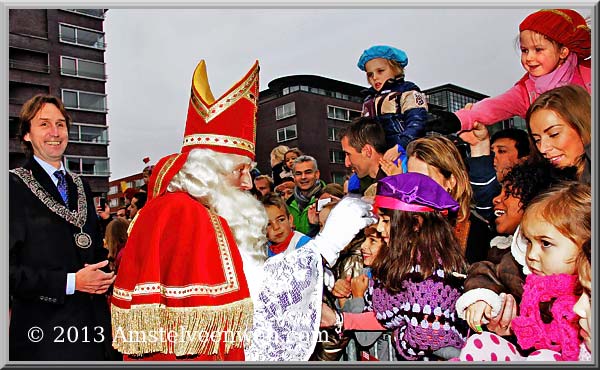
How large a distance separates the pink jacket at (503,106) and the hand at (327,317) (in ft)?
3.78

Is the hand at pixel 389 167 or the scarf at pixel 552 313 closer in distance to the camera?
the scarf at pixel 552 313

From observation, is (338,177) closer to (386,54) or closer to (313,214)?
(313,214)

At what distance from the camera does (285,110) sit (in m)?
3.38

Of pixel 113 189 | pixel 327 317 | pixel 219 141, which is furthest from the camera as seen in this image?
pixel 113 189

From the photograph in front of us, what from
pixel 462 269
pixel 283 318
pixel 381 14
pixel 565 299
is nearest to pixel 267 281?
pixel 283 318

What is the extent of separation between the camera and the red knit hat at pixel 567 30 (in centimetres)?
281

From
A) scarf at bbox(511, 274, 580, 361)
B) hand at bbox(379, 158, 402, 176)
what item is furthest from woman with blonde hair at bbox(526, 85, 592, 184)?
hand at bbox(379, 158, 402, 176)

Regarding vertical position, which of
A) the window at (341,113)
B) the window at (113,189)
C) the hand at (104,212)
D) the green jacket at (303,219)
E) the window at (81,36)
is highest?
the window at (81,36)

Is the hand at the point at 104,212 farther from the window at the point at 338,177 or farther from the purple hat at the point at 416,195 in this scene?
the purple hat at the point at 416,195

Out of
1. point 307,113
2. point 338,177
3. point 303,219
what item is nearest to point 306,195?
point 303,219

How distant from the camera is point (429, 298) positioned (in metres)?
2.61

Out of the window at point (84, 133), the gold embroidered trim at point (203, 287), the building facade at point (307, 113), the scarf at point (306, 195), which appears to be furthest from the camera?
the scarf at point (306, 195)

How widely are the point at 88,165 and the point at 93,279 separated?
0.65 meters

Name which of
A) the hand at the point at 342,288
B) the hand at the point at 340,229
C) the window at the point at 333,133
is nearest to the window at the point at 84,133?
the window at the point at 333,133
